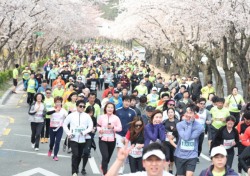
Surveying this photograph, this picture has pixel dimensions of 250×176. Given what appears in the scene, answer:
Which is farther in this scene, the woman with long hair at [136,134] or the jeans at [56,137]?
the jeans at [56,137]

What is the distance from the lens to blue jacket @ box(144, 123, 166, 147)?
34.9ft

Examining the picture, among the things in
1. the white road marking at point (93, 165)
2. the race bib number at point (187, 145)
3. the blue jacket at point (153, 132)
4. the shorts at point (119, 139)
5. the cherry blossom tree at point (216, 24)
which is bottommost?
the white road marking at point (93, 165)

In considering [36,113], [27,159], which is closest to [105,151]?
Answer: [27,159]

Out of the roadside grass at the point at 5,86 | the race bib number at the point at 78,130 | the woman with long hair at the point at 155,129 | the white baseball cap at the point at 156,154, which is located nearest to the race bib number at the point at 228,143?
the woman with long hair at the point at 155,129

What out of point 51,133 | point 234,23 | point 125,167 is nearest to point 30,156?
point 51,133

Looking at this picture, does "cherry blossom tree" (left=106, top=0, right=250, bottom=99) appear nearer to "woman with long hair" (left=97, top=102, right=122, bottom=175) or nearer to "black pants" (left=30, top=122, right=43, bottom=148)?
"black pants" (left=30, top=122, right=43, bottom=148)

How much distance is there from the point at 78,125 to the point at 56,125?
2.41 meters

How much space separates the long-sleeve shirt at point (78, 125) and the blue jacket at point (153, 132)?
1560mm

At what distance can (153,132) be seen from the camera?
10.7m

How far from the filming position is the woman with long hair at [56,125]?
14172 millimetres

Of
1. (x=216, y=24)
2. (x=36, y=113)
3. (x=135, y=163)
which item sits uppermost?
(x=216, y=24)

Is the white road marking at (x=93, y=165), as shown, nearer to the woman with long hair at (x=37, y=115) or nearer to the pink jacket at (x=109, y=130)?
the pink jacket at (x=109, y=130)

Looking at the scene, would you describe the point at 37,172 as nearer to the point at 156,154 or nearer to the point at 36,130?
the point at 36,130

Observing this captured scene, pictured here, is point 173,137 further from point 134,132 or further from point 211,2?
point 211,2
